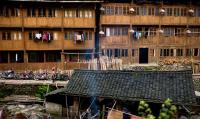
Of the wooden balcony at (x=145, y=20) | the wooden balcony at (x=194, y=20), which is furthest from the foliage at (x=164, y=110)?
the wooden balcony at (x=194, y=20)

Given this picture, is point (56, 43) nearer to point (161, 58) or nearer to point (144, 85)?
point (161, 58)

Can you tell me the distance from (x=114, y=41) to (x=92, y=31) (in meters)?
3.25

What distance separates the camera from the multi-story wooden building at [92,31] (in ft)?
127

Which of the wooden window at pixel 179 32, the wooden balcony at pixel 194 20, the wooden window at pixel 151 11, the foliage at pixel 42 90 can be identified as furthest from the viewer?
the wooden window at pixel 179 32

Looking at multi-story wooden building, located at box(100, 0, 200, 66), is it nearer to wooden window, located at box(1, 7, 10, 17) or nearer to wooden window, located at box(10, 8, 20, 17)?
wooden window, located at box(10, 8, 20, 17)

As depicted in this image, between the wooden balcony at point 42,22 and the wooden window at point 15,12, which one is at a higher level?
the wooden window at point 15,12

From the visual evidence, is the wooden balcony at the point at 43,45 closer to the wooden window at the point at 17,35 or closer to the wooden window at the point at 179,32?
the wooden window at the point at 17,35

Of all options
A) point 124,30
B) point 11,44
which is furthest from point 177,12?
point 11,44

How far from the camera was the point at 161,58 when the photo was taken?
4284 centimetres

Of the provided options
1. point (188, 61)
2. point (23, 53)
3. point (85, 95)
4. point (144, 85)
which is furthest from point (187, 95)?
point (23, 53)

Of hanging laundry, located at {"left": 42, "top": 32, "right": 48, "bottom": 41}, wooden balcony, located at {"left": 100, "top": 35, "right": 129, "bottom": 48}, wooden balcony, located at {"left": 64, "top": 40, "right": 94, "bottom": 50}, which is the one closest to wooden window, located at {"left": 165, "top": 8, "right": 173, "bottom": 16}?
wooden balcony, located at {"left": 100, "top": 35, "right": 129, "bottom": 48}

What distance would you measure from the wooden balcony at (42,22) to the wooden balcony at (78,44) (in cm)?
263

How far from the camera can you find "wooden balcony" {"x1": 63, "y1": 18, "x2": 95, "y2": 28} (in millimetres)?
39750

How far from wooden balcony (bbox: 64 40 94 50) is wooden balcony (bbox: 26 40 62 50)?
905 millimetres
